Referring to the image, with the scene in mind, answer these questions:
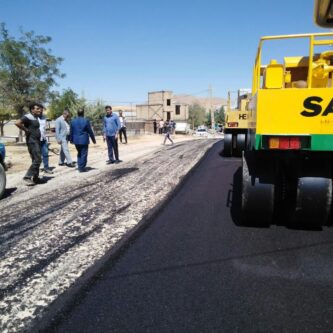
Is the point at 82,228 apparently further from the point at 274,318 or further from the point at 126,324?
the point at 274,318

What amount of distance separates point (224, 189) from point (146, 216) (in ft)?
7.11

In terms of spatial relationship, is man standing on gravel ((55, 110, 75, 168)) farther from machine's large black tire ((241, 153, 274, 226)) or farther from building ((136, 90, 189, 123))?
building ((136, 90, 189, 123))

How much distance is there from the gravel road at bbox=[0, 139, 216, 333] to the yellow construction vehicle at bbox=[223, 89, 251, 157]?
3.84m

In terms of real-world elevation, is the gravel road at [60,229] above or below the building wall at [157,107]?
below

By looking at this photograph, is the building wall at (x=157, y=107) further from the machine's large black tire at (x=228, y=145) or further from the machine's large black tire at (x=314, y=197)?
the machine's large black tire at (x=314, y=197)

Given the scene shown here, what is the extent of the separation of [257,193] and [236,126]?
7398 mm

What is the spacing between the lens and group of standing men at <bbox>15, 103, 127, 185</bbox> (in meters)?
6.95

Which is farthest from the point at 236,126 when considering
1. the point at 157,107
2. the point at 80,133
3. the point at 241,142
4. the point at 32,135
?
the point at 157,107

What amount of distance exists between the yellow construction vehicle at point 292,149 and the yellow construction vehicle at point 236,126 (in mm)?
6256

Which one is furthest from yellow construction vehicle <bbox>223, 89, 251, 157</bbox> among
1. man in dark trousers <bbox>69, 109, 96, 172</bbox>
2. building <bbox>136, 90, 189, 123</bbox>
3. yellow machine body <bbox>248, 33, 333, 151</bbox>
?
building <bbox>136, 90, 189, 123</bbox>

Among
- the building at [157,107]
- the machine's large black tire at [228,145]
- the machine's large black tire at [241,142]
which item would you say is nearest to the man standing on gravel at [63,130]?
the machine's large black tire at [228,145]

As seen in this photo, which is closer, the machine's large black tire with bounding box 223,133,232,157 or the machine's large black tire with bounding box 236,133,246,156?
the machine's large black tire with bounding box 236,133,246,156

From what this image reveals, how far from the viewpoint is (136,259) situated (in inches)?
133

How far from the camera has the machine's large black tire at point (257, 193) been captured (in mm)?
3943
